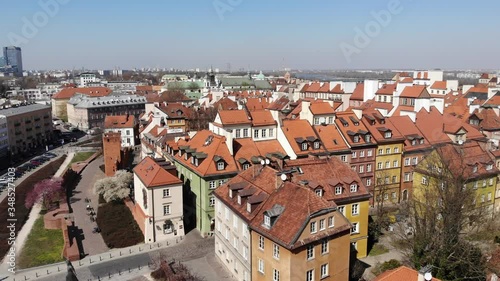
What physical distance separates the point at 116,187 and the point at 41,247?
13.9 metres

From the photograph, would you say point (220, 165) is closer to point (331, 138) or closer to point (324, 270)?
point (331, 138)

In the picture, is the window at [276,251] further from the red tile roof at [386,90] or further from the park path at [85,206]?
the red tile roof at [386,90]

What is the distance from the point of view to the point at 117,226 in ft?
157

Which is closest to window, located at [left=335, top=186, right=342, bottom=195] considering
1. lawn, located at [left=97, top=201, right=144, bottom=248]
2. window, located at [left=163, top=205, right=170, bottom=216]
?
window, located at [left=163, top=205, right=170, bottom=216]

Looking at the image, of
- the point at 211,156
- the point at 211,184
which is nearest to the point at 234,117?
the point at 211,156

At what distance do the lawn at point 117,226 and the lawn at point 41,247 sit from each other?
15.4ft

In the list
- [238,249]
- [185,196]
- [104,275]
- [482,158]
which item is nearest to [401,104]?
[482,158]

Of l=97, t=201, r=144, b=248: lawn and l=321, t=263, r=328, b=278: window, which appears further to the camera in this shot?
l=97, t=201, r=144, b=248: lawn

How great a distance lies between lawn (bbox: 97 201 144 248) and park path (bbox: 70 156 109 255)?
0.89 metres

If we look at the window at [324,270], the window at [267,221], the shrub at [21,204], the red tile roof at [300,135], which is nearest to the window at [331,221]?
the window at [324,270]

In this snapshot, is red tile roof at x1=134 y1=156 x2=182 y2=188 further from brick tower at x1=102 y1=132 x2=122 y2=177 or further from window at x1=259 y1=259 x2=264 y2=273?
brick tower at x1=102 y1=132 x2=122 y2=177

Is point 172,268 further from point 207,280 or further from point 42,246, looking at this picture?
point 42,246

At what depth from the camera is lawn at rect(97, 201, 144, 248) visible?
1751 inches

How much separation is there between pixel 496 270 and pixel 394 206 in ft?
67.4
